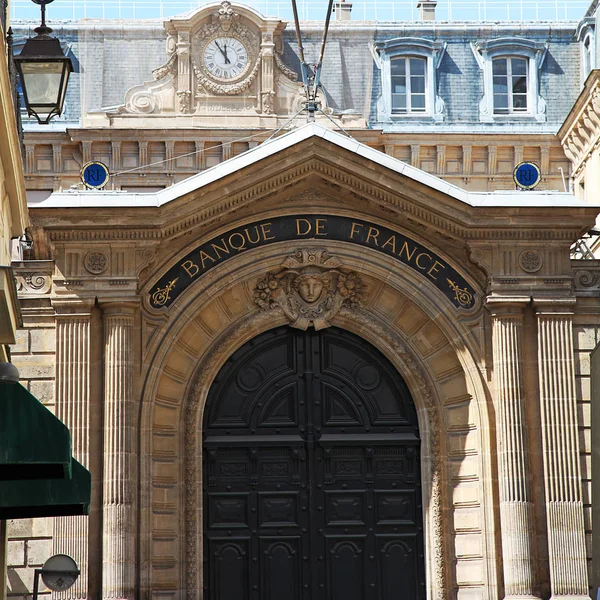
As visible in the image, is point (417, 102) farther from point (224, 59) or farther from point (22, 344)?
point (22, 344)

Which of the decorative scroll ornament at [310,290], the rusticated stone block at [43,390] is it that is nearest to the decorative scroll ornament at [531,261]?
the decorative scroll ornament at [310,290]

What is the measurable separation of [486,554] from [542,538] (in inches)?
33.9

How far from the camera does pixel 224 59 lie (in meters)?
35.8

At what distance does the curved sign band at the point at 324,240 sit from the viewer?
2386cm

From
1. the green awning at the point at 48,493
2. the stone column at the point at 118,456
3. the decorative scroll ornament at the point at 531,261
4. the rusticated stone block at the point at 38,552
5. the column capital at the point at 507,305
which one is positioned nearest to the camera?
the green awning at the point at 48,493

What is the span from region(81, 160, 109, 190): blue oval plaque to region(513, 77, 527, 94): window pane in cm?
1585

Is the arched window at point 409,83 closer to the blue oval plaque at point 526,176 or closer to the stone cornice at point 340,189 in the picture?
the blue oval plaque at point 526,176

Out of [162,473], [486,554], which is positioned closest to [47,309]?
[162,473]

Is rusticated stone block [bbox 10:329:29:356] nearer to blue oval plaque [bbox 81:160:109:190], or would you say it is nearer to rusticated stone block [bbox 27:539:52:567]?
blue oval plaque [bbox 81:160:109:190]

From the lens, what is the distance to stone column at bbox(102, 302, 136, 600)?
22438 mm

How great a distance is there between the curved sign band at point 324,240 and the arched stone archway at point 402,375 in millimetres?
179

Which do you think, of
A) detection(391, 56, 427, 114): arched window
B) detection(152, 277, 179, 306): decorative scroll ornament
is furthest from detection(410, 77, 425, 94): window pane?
detection(152, 277, 179, 306): decorative scroll ornament

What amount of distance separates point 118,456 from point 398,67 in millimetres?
17114

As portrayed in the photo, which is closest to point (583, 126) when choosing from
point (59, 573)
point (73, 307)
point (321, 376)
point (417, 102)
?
point (417, 102)
